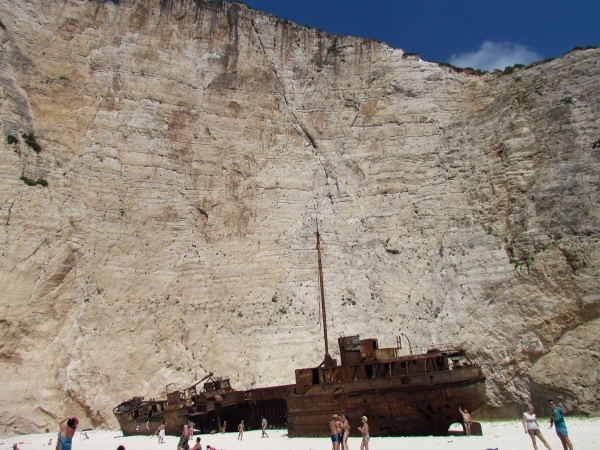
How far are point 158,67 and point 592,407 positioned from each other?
1061 inches

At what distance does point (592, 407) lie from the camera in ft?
63.9

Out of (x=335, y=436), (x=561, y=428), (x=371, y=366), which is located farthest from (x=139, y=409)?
(x=561, y=428)

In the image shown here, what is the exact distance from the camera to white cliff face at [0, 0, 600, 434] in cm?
2322

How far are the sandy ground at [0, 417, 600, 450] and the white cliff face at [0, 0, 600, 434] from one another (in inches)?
68.3

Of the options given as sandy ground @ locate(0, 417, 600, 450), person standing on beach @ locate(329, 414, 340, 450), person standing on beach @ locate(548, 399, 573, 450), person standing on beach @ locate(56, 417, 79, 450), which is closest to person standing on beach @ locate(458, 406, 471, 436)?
sandy ground @ locate(0, 417, 600, 450)

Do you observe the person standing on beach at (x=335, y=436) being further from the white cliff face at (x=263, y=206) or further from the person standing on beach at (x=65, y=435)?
the white cliff face at (x=263, y=206)

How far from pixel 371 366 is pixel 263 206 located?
43.6ft

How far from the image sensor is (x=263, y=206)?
29391 millimetres

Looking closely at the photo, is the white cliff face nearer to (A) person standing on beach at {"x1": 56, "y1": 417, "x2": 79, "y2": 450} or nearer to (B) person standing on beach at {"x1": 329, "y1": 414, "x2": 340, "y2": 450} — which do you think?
(B) person standing on beach at {"x1": 329, "y1": 414, "x2": 340, "y2": 450}

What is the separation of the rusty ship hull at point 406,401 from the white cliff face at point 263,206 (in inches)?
234

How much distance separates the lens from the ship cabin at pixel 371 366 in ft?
57.7

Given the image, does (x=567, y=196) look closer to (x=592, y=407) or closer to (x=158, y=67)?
(x=592, y=407)

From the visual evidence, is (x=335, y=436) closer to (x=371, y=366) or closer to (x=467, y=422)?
(x=467, y=422)

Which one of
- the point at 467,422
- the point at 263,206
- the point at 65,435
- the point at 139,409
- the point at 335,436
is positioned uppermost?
the point at 263,206
